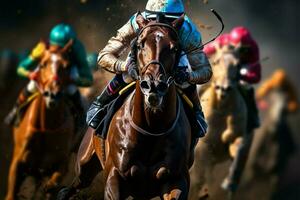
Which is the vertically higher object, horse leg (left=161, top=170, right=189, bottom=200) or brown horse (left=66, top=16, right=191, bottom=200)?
brown horse (left=66, top=16, right=191, bottom=200)

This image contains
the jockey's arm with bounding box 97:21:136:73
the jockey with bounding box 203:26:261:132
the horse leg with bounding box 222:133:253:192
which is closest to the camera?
the jockey's arm with bounding box 97:21:136:73

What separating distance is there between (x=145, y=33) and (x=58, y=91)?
429 centimetres

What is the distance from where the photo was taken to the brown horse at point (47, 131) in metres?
12.8

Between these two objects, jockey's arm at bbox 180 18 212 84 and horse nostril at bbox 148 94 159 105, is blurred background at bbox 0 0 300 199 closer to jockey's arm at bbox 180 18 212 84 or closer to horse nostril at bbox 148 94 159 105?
jockey's arm at bbox 180 18 212 84

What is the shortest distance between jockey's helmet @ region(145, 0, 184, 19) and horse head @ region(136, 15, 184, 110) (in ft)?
1.56

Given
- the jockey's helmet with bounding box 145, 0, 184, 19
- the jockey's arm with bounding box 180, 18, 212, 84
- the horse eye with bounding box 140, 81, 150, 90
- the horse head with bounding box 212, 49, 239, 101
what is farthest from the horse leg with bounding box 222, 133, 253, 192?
the horse eye with bounding box 140, 81, 150, 90

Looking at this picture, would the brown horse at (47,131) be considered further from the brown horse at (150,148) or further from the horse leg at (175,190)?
the horse leg at (175,190)

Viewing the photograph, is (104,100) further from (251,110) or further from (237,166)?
(251,110)

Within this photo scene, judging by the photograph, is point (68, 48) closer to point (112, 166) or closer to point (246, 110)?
point (246, 110)

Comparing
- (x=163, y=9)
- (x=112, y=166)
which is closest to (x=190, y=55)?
(x=163, y=9)

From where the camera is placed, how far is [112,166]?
29.9 feet

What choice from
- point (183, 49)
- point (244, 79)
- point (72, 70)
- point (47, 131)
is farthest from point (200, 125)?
point (244, 79)

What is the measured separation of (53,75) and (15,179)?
1.18m

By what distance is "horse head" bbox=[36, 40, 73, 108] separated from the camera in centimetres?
1281
